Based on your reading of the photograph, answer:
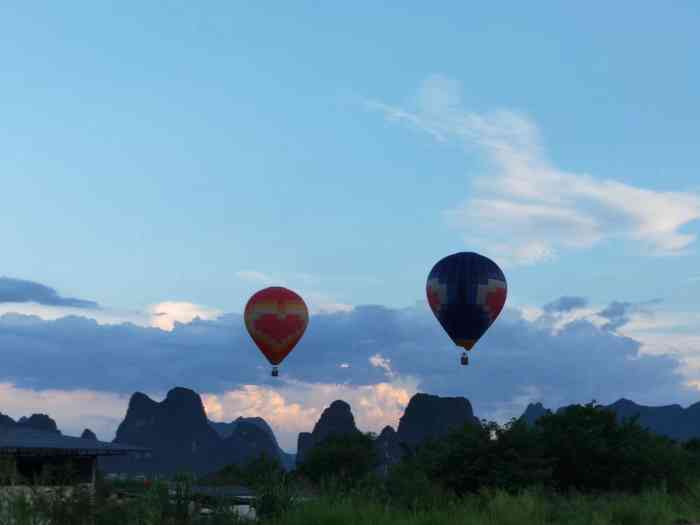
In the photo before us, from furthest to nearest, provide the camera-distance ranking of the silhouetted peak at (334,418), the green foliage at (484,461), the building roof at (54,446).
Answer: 1. the silhouetted peak at (334,418)
2. the green foliage at (484,461)
3. the building roof at (54,446)

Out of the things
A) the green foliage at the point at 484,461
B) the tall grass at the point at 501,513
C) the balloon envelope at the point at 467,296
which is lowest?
the tall grass at the point at 501,513

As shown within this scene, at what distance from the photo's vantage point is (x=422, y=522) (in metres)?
18.4

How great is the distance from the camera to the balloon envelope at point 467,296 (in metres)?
45.7

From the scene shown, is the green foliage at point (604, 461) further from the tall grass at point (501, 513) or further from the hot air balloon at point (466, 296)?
the tall grass at point (501, 513)

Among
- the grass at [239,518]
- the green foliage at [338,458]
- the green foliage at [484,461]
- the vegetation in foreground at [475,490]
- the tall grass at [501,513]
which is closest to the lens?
the grass at [239,518]

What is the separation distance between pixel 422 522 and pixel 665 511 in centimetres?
762

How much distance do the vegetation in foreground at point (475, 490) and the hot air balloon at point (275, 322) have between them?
→ 37.1 ft

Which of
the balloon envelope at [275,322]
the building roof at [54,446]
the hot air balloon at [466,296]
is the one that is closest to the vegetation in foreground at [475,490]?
the hot air balloon at [466,296]

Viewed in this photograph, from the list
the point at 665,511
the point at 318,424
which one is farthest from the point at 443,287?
the point at 318,424

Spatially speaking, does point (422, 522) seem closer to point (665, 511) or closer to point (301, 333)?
point (665, 511)

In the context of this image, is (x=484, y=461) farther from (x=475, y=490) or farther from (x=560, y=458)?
(x=560, y=458)

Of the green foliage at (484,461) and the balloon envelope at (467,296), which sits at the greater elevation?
the balloon envelope at (467,296)

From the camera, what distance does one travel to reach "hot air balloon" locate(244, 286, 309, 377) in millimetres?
52969

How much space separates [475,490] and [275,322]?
53.6ft
